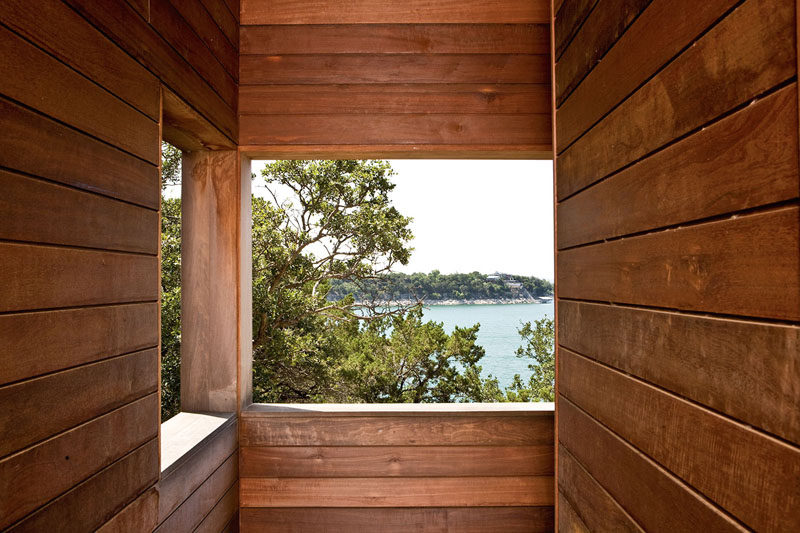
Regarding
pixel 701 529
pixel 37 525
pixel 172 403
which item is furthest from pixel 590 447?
pixel 172 403

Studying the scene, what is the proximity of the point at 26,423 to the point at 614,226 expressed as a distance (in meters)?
1.27

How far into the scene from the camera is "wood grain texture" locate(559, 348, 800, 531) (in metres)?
0.68

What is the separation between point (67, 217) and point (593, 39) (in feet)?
4.33

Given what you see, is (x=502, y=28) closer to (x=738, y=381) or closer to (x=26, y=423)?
(x=738, y=381)

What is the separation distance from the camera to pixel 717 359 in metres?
0.80

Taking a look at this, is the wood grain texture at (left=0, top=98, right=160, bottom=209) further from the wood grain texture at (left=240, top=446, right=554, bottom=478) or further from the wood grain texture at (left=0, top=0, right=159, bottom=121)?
the wood grain texture at (left=240, top=446, right=554, bottom=478)

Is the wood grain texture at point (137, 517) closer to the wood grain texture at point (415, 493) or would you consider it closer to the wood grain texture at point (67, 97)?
the wood grain texture at point (415, 493)

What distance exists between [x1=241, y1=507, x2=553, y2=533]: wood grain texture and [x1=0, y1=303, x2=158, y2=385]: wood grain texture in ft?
3.68

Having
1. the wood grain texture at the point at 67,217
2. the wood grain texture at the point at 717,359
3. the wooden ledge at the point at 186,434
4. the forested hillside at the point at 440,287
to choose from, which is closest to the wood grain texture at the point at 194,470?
the wooden ledge at the point at 186,434

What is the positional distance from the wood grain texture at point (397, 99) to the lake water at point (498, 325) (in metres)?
5.42

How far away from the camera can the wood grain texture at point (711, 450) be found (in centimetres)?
68

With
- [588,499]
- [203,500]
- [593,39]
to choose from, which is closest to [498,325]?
[203,500]

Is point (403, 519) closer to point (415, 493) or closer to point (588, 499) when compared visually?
point (415, 493)

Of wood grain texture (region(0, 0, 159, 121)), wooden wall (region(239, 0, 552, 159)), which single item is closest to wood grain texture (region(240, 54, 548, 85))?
wooden wall (region(239, 0, 552, 159))
